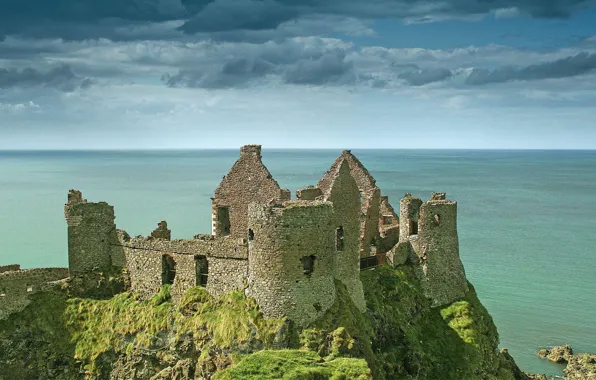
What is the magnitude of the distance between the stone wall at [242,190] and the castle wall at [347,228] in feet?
8.02

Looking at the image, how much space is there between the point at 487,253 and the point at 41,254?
47.9 metres

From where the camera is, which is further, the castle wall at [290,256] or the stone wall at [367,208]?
the stone wall at [367,208]

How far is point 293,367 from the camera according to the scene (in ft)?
68.5

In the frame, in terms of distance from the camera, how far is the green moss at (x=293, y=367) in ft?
66.3

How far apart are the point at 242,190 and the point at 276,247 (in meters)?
8.19

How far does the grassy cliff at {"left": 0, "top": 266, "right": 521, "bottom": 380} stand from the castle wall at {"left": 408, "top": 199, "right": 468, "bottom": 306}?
1.85 ft

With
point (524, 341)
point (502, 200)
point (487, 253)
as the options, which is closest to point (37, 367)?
point (524, 341)

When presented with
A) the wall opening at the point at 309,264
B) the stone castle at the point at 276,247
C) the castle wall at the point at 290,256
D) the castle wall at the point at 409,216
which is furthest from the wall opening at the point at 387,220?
the wall opening at the point at 309,264

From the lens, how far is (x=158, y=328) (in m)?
26.4

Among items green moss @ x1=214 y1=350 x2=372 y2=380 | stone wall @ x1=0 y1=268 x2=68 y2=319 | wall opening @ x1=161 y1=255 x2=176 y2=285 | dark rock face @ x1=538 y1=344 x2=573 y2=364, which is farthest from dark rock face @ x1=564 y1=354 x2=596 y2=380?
stone wall @ x1=0 y1=268 x2=68 y2=319

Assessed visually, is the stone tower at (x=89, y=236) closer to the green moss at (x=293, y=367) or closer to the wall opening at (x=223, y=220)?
the wall opening at (x=223, y=220)

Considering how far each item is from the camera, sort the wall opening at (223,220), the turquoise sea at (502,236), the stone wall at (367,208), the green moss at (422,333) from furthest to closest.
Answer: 1. the turquoise sea at (502,236)
2. the stone wall at (367,208)
3. the wall opening at (223,220)
4. the green moss at (422,333)

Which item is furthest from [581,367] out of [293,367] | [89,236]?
[89,236]

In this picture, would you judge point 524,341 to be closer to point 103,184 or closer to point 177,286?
point 177,286
